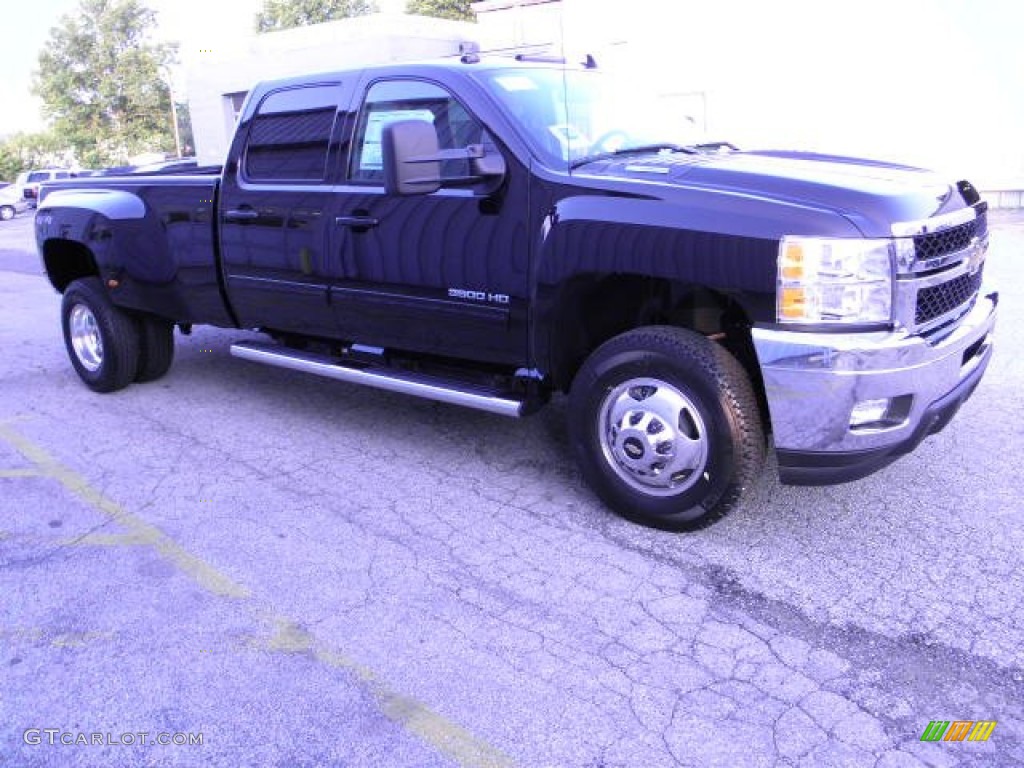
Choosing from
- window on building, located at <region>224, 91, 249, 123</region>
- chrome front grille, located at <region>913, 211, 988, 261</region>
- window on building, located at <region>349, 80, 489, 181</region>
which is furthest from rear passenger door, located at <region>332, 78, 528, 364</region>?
window on building, located at <region>224, 91, 249, 123</region>

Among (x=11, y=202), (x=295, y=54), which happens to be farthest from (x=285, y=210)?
(x=11, y=202)

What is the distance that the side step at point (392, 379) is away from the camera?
416cm

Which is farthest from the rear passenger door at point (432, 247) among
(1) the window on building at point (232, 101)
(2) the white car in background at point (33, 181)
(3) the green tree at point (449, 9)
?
(3) the green tree at point (449, 9)

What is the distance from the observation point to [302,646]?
308 centimetres

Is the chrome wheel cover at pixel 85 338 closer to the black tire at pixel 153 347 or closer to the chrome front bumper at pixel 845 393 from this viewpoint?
the black tire at pixel 153 347

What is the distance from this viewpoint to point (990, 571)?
3400 mm

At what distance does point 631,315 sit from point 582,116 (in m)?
1.03

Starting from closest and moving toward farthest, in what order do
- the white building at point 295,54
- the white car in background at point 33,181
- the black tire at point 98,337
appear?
the black tire at point 98,337 → the white building at point 295,54 → the white car in background at point 33,181

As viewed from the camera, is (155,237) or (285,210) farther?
(155,237)

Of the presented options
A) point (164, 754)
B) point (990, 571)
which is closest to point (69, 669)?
point (164, 754)

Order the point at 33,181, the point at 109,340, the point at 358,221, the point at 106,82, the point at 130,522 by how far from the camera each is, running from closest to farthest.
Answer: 1. the point at 130,522
2. the point at 358,221
3. the point at 109,340
4. the point at 33,181
5. the point at 106,82

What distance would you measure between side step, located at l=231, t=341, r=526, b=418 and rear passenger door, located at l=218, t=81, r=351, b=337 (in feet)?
0.50

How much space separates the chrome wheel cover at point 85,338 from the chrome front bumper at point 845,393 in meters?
4.75

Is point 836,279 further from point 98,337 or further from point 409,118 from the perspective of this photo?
point 98,337
